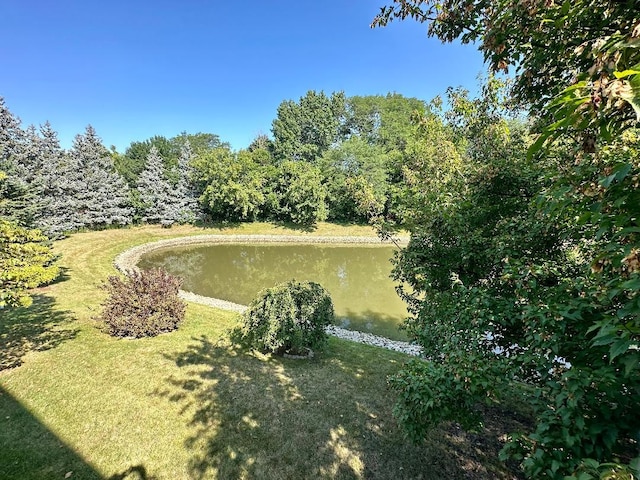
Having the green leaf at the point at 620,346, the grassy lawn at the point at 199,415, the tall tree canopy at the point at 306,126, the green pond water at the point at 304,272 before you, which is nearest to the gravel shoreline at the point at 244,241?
the green pond water at the point at 304,272

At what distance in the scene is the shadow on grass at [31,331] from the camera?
636 centimetres

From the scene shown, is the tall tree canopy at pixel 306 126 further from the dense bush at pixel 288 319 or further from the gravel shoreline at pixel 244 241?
the dense bush at pixel 288 319

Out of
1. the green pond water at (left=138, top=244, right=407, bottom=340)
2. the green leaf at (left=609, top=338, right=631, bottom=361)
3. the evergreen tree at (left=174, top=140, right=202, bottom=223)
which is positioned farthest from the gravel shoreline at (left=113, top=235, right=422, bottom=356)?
the green leaf at (left=609, top=338, right=631, bottom=361)

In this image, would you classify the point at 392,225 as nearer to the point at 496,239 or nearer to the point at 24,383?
the point at 496,239

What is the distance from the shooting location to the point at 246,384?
5.70 m

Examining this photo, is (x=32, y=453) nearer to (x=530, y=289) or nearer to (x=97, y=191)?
(x=530, y=289)

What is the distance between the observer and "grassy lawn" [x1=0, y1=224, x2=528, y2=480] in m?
3.93

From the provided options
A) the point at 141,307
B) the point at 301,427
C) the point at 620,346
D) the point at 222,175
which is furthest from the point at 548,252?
the point at 222,175

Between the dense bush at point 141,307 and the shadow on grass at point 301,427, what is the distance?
1458mm

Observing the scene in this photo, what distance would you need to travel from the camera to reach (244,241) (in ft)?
80.4

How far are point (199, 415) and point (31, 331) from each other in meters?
5.51

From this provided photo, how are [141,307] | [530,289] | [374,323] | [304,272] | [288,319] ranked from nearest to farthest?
[530,289]
[288,319]
[141,307]
[374,323]
[304,272]

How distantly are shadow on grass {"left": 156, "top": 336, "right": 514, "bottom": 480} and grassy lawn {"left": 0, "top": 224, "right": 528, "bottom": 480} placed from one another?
0.06 feet

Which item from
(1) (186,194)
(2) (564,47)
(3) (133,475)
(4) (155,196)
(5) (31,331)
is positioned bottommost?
(3) (133,475)
